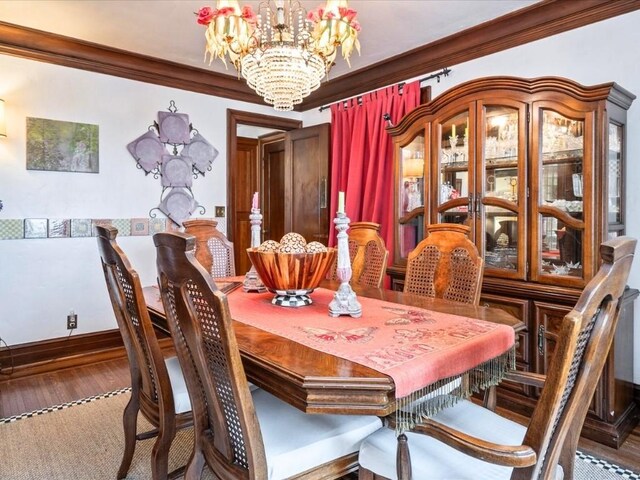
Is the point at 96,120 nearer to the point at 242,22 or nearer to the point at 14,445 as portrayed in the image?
the point at 242,22

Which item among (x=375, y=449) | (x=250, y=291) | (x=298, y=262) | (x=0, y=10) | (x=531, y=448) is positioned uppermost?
(x=0, y=10)

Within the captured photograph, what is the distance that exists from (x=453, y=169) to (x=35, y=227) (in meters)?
3.24

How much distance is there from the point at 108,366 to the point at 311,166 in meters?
2.67

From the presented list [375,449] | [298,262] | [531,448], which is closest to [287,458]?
[375,449]

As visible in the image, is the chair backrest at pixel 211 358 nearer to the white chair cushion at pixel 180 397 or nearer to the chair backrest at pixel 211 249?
the white chair cushion at pixel 180 397

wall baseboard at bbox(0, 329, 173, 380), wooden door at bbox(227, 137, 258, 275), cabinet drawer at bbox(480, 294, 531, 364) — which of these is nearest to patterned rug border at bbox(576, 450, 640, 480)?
cabinet drawer at bbox(480, 294, 531, 364)

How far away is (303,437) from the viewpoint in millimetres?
1314

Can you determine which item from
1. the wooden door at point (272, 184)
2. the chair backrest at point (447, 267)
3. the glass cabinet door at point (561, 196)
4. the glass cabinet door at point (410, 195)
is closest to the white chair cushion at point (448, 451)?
the chair backrest at point (447, 267)

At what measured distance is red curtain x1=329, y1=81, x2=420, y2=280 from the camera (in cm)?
376

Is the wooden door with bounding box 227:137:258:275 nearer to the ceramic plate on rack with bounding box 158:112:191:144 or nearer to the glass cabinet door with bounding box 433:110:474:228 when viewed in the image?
the ceramic plate on rack with bounding box 158:112:191:144

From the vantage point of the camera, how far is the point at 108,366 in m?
3.42

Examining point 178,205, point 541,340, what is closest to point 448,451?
point 541,340

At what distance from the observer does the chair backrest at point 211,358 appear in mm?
1082

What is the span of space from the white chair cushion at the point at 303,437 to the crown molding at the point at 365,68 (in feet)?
9.12
